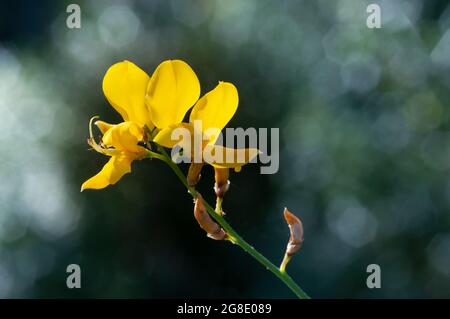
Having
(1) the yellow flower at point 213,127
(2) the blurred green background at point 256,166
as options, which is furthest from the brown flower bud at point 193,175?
(2) the blurred green background at point 256,166

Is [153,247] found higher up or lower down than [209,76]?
lower down

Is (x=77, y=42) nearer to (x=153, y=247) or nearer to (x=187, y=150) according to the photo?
(x=153, y=247)

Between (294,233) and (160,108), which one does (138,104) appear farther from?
(294,233)

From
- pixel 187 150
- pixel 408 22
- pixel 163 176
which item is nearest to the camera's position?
pixel 187 150

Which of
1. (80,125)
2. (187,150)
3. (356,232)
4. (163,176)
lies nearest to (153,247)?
(163,176)

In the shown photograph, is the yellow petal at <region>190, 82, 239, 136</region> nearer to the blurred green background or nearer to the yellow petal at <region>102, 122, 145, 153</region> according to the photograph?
the yellow petal at <region>102, 122, 145, 153</region>

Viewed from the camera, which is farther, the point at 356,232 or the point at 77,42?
the point at 77,42

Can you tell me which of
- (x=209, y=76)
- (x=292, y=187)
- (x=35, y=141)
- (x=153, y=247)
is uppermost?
(x=209, y=76)
